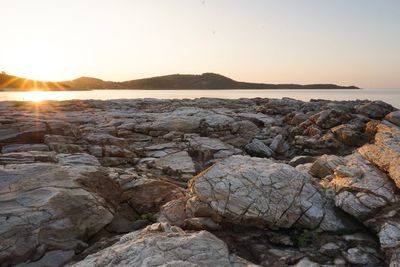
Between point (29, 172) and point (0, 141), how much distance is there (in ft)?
23.7

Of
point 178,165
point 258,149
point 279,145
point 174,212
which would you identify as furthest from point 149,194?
point 279,145

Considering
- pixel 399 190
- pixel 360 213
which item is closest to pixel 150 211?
pixel 360 213

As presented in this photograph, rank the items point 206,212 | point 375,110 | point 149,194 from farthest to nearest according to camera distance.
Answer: point 375,110 < point 149,194 < point 206,212

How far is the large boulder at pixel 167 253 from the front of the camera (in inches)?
240

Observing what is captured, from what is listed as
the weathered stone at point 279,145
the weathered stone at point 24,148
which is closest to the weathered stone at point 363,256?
the weathered stone at point 279,145

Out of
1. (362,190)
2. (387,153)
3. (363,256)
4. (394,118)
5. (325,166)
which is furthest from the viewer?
(394,118)

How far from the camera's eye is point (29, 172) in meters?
9.53

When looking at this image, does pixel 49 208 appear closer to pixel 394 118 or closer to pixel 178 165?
pixel 178 165

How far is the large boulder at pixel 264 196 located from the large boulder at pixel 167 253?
147cm

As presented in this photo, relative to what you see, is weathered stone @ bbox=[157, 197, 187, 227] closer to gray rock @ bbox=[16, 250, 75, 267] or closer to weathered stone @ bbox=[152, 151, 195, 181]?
gray rock @ bbox=[16, 250, 75, 267]

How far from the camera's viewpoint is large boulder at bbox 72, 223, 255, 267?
6.10 meters

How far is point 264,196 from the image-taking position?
8.59m

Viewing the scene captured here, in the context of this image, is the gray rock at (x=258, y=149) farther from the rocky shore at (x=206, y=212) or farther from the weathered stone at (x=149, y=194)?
the weathered stone at (x=149, y=194)

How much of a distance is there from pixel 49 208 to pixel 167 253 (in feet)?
11.0
